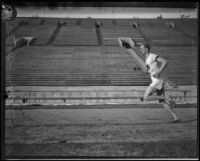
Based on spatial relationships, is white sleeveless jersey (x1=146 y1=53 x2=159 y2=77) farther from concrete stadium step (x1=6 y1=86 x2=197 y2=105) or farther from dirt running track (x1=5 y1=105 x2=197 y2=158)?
concrete stadium step (x1=6 y1=86 x2=197 y2=105)

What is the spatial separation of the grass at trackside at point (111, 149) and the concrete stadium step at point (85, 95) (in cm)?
427

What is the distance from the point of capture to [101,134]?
476 cm

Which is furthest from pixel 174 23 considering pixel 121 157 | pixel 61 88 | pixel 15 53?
pixel 121 157

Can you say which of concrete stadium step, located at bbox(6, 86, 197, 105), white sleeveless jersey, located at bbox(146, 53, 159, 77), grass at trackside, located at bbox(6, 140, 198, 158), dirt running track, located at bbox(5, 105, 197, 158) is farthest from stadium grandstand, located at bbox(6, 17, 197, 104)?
grass at trackside, located at bbox(6, 140, 198, 158)

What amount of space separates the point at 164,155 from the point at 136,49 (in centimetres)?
1302

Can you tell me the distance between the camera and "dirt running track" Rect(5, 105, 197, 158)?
3871 mm

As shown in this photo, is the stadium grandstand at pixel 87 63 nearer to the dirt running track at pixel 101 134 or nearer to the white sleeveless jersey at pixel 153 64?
the dirt running track at pixel 101 134

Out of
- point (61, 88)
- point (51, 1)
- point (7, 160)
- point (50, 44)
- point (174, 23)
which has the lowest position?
point (7, 160)

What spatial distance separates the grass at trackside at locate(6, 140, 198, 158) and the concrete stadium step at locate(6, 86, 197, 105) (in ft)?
14.0

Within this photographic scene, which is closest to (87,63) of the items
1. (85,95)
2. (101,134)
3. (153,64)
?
(85,95)

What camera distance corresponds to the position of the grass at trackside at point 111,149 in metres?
3.75

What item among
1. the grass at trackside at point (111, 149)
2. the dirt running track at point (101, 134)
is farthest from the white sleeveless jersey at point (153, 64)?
the grass at trackside at point (111, 149)

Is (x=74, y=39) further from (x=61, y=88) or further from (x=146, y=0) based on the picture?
(x=146, y=0)

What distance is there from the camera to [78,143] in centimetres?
427
